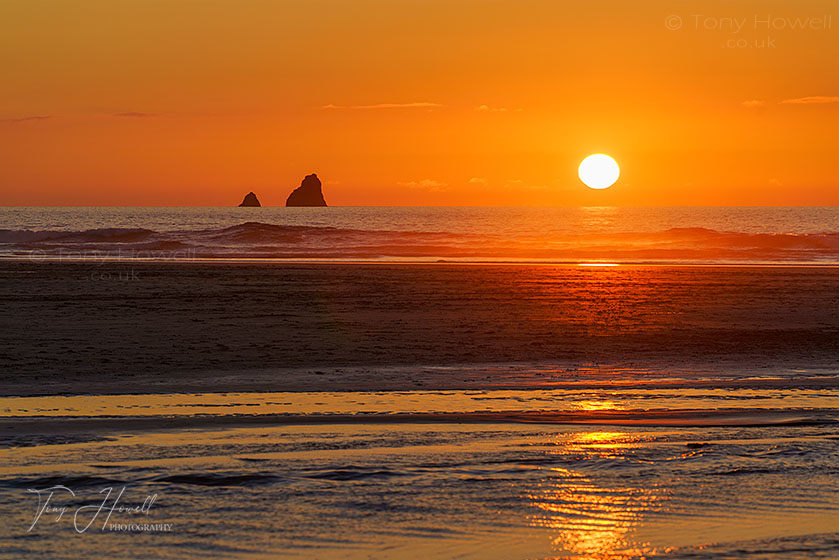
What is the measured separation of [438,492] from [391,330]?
11.3 meters

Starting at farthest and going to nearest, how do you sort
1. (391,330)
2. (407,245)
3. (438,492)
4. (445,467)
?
(407,245)
(391,330)
(445,467)
(438,492)

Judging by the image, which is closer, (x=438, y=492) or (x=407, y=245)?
(x=438, y=492)

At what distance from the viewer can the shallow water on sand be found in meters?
6.03

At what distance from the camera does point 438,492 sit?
23.4 feet

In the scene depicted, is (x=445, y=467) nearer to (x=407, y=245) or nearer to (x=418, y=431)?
(x=418, y=431)

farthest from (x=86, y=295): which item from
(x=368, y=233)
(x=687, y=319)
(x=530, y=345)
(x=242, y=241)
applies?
(x=368, y=233)

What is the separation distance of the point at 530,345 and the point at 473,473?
917cm

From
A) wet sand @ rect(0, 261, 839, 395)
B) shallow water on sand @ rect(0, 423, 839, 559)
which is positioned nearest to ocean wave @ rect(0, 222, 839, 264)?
wet sand @ rect(0, 261, 839, 395)

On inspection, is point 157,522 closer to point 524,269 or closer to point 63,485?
point 63,485

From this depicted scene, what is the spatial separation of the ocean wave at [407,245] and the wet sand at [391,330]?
21.4m

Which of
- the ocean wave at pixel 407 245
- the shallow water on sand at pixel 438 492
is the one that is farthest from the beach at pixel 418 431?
the ocean wave at pixel 407 245

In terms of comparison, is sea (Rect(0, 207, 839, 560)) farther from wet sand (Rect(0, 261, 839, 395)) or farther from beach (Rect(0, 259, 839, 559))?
wet sand (Rect(0, 261, 839, 395))

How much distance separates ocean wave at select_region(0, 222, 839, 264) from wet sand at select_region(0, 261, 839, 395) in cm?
2140

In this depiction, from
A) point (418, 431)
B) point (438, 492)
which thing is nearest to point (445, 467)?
point (438, 492)
